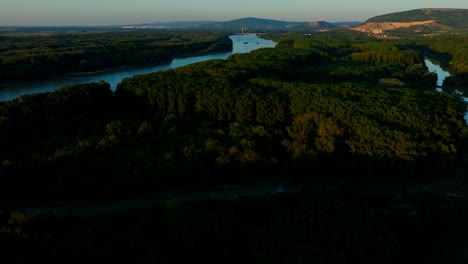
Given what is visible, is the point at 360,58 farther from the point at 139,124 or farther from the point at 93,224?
the point at 93,224

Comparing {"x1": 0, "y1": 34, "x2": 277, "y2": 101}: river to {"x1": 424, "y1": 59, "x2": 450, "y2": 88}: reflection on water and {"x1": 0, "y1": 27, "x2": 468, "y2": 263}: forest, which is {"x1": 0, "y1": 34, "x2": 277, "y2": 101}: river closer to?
{"x1": 0, "y1": 27, "x2": 468, "y2": 263}: forest

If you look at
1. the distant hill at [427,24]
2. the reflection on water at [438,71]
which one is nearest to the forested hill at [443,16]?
the distant hill at [427,24]

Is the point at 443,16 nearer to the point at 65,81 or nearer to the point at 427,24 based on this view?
the point at 427,24

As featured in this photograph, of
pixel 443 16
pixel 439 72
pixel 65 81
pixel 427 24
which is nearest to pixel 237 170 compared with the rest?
pixel 65 81

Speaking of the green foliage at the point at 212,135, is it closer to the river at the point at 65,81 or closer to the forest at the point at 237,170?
the forest at the point at 237,170

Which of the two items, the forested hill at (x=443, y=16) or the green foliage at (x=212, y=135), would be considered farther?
the forested hill at (x=443, y=16)

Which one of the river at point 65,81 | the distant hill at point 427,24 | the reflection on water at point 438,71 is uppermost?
the distant hill at point 427,24
